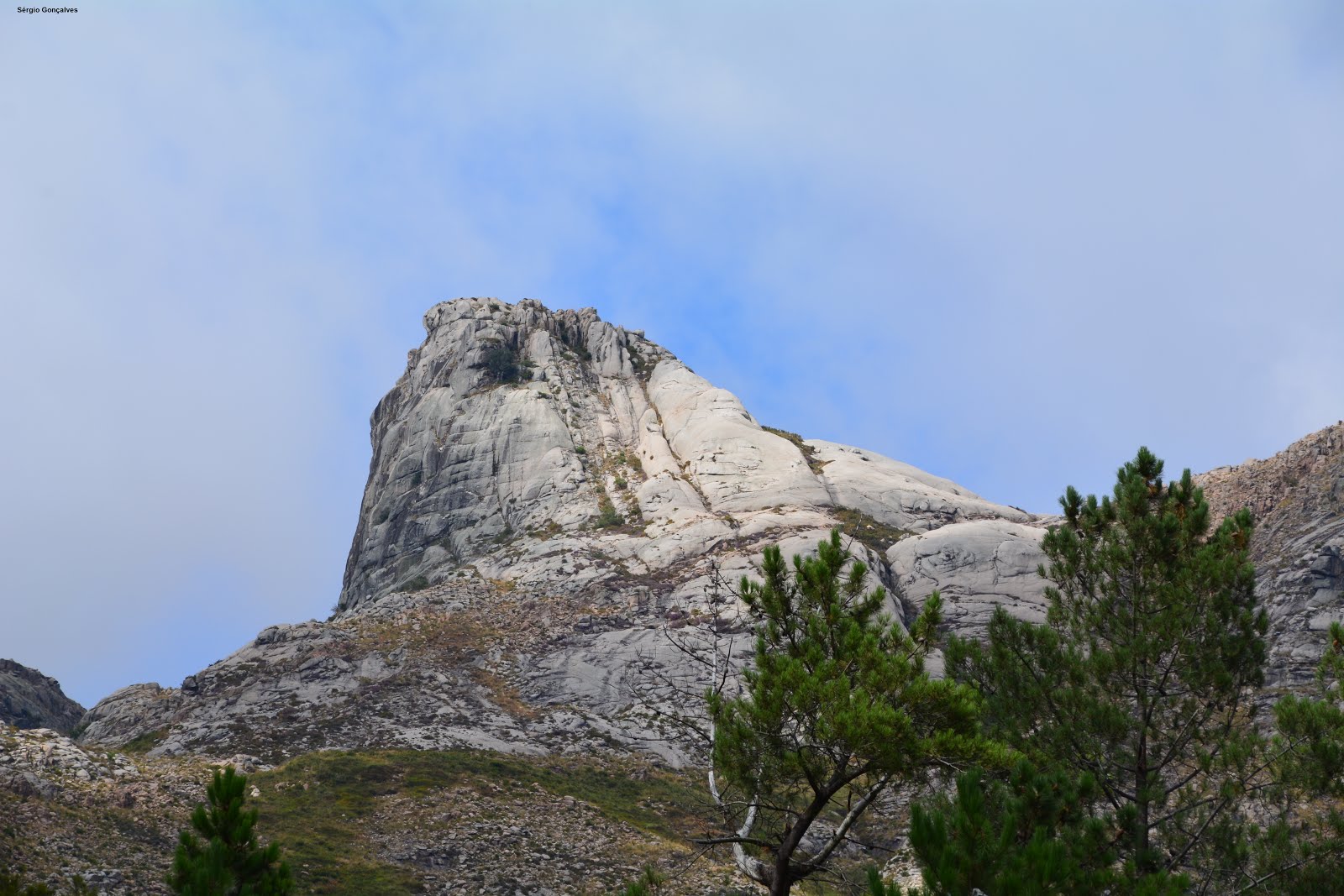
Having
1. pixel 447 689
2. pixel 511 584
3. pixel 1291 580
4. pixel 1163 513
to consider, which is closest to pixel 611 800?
pixel 447 689

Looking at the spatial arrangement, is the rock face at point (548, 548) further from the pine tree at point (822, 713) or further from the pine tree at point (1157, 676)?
the pine tree at point (822, 713)

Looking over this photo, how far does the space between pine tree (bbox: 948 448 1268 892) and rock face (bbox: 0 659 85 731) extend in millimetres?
80424

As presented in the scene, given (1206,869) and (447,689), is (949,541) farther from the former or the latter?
(1206,869)

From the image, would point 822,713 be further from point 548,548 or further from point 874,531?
point 874,531

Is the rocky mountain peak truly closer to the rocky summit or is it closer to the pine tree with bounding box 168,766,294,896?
the rocky summit

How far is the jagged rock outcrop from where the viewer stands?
55.4 metres

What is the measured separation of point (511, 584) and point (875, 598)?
6503 cm

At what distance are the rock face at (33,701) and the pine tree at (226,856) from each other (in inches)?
2950

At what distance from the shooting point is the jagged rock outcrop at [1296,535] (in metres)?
55.4

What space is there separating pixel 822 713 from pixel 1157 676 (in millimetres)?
10104

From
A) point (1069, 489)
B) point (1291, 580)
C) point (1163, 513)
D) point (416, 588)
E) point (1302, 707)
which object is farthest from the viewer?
point (416, 588)

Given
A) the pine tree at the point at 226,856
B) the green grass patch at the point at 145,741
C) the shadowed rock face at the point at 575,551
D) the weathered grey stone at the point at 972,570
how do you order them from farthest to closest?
the weathered grey stone at the point at 972,570 < the shadowed rock face at the point at 575,551 < the green grass patch at the point at 145,741 < the pine tree at the point at 226,856

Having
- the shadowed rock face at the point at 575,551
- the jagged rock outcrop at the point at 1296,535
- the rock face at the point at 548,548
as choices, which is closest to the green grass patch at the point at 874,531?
the rock face at the point at 548,548

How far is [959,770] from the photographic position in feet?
45.7
